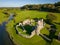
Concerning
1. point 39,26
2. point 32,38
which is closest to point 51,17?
point 39,26

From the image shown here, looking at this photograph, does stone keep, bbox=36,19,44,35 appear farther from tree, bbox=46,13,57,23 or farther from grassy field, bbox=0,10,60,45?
tree, bbox=46,13,57,23

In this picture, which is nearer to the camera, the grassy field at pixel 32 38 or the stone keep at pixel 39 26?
the grassy field at pixel 32 38

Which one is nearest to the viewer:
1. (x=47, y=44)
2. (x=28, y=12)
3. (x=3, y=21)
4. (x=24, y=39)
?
(x=47, y=44)

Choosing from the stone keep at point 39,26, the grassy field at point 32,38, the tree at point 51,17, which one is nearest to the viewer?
the grassy field at point 32,38

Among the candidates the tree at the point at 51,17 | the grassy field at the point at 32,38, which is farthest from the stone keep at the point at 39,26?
the tree at the point at 51,17

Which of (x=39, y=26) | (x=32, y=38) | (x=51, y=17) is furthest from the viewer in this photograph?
(x=51, y=17)

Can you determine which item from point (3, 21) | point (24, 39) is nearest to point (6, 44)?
point (24, 39)

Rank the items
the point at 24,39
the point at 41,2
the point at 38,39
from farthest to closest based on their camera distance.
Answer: the point at 41,2 < the point at 24,39 < the point at 38,39

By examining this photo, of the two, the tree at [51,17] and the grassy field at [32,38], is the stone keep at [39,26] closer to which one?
the grassy field at [32,38]

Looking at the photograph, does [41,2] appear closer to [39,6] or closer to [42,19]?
[39,6]

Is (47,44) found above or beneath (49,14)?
beneath

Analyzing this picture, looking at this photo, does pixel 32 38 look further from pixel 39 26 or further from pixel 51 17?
pixel 51 17
